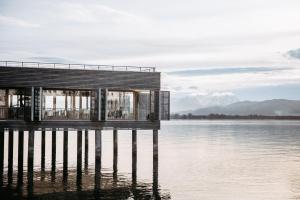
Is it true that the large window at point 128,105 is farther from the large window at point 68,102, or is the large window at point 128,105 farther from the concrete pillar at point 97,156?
the large window at point 68,102

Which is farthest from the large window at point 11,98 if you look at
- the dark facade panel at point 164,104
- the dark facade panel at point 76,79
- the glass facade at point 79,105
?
the dark facade panel at point 164,104

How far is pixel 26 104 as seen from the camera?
4128 centimetres

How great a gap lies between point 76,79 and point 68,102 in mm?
5290

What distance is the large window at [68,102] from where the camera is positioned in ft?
142

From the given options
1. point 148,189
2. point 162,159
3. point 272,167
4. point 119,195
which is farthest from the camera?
point 162,159

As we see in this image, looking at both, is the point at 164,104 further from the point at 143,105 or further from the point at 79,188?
the point at 79,188

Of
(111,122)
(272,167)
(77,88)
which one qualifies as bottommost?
(272,167)

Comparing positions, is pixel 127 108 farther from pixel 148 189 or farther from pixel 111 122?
pixel 148 189

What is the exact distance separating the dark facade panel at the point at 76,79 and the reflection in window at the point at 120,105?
3.01m

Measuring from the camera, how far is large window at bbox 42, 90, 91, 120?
4327cm

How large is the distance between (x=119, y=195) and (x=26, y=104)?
10680mm

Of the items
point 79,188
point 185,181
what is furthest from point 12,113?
point 185,181

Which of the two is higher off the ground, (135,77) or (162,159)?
(135,77)

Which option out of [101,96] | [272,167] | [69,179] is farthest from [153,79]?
[272,167]
